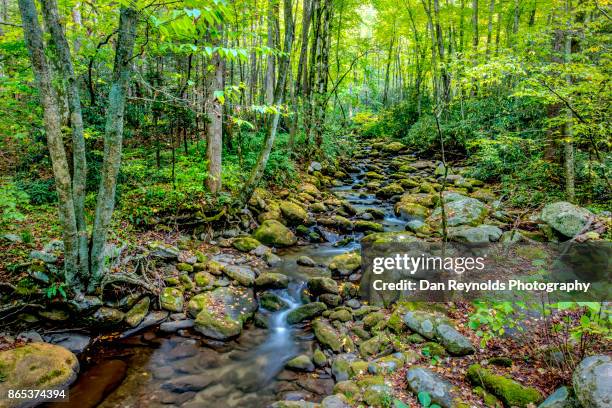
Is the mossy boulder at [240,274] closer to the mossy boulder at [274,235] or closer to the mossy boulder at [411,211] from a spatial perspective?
the mossy boulder at [274,235]

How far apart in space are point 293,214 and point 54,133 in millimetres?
6081

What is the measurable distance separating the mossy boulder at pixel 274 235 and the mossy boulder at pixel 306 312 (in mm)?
2515

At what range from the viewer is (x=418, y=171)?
14688 mm

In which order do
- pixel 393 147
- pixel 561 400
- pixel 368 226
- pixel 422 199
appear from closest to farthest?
pixel 561 400
pixel 368 226
pixel 422 199
pixel 393 147

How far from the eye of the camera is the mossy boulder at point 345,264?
281 inches

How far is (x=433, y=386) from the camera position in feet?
12.1

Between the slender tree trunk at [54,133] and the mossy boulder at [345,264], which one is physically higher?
the slender tree trunk at [54,133]

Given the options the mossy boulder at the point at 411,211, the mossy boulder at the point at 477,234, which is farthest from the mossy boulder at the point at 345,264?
the mossy boulder at the point at 411,211

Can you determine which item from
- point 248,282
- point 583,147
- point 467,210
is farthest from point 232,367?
point 583,147

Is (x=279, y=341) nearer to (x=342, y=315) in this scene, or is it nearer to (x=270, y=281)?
(x=342, y=315)

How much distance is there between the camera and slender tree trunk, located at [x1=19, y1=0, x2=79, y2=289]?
381 cm

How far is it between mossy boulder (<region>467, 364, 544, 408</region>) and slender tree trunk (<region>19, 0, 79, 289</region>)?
214 inches

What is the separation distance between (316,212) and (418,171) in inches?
257

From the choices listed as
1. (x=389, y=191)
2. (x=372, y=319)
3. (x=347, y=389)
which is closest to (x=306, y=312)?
(x=372, y=319)
